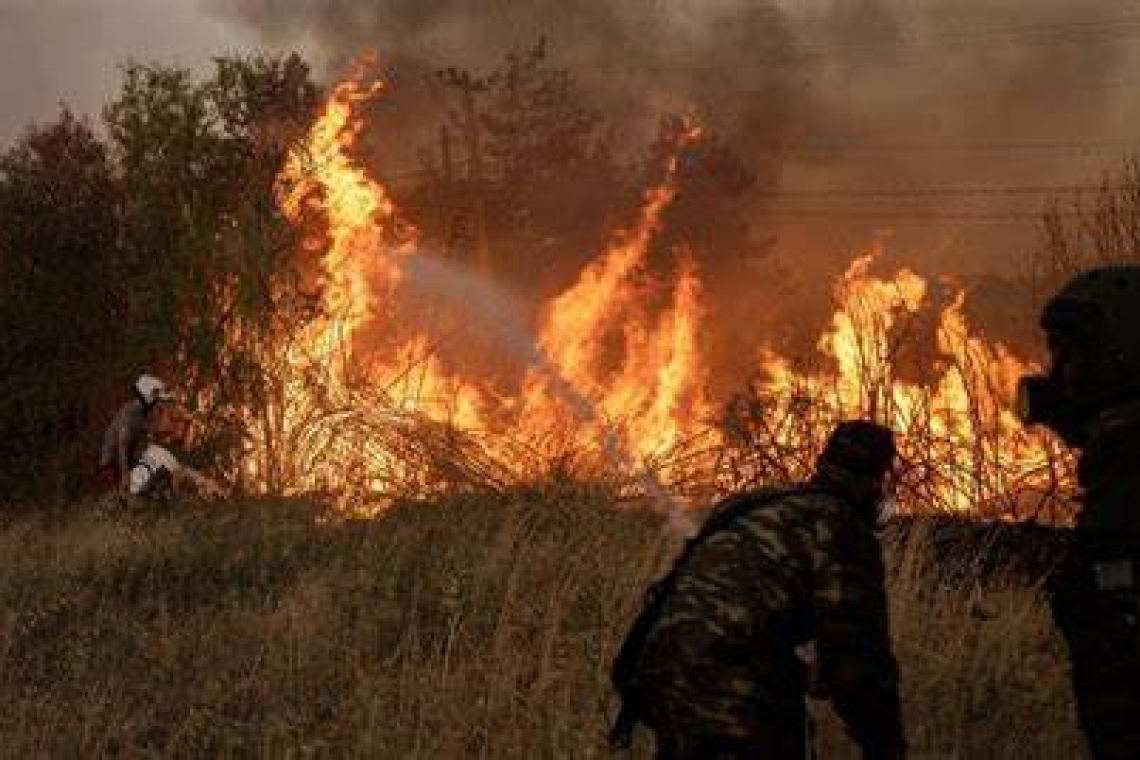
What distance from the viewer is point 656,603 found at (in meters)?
3.80

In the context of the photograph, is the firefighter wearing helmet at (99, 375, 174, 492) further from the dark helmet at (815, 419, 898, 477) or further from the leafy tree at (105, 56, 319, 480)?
the dark helmet at (815, 419, 898, 477)

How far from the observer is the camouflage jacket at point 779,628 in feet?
11.5

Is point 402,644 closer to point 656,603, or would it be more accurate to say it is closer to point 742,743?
point 656,603

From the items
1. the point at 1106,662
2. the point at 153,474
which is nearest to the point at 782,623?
the point at 1106,662

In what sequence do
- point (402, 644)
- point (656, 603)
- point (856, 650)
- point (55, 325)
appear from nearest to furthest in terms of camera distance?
1. point (856, 650)
2. point (656, 603)
3. point (402, 644)
4. point (55, 325)

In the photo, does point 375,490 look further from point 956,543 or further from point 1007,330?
point 1007,330

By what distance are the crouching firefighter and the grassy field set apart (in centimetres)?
93

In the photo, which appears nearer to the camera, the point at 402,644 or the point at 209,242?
the point at 402,644

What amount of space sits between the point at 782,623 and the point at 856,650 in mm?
222

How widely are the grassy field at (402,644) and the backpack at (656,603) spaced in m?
1.07

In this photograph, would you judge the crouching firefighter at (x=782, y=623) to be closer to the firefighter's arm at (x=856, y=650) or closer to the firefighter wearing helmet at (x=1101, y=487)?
the firefighter's arm at (x=856, y=650)

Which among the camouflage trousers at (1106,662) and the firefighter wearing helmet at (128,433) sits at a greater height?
the firefighter wearing helmet at (128,433)

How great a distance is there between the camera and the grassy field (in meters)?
5.68

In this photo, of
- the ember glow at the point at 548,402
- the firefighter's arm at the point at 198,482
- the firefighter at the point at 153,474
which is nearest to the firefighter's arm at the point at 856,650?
the ember glow at the point at 548,402
